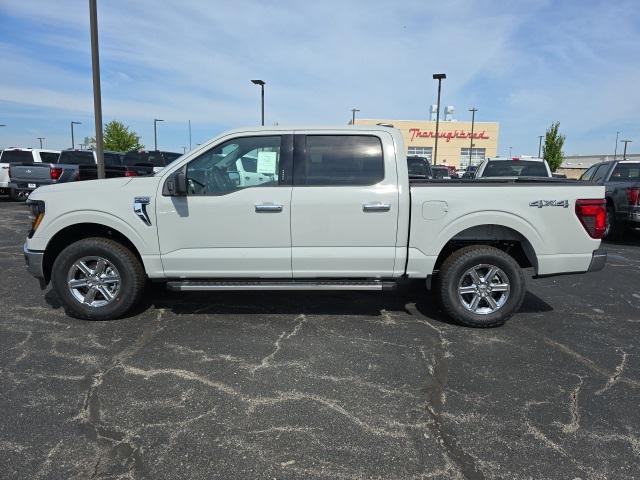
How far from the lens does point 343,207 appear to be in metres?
4.43

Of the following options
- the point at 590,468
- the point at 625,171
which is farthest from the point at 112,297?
the point at 625,171

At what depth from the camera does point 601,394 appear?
3.41 metres

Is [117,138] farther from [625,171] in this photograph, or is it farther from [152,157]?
[625,171]

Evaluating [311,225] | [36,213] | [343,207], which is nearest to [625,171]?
[343,207]

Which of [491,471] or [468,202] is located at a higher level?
[468,202]

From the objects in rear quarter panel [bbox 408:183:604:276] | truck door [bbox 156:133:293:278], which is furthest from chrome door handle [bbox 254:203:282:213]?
rear quarter panel [bbox 408:183:604:276]

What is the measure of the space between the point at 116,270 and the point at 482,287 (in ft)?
11.8

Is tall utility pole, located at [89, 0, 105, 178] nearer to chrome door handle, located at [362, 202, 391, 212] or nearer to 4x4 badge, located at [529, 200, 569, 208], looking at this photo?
chrome door handle, located at [362, 202, 391, 212]

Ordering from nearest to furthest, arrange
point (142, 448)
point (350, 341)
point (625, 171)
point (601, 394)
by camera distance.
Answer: point (142, 448) < point (601, 394) < point (350, 341) < point (625, 171)

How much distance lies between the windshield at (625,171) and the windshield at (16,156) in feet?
70.7

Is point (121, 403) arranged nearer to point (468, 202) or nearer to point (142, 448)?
point (142, 448)

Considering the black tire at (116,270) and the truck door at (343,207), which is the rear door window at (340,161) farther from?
the black tire at (116,270)

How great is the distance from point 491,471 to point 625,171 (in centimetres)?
1064

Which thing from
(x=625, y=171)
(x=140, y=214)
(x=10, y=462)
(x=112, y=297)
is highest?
(x=625, y=171)
